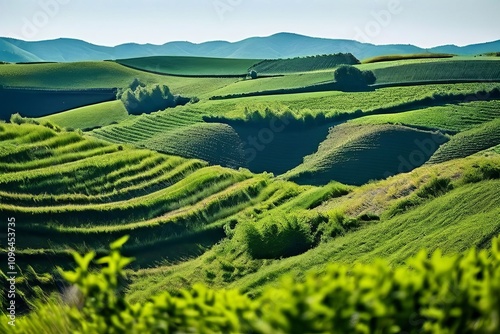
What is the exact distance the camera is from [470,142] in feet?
207

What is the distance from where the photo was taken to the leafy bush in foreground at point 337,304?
4059 millimetres

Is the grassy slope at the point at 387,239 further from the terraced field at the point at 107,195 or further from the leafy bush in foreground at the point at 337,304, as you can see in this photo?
the leafy bush in foreground at the point at 337,304

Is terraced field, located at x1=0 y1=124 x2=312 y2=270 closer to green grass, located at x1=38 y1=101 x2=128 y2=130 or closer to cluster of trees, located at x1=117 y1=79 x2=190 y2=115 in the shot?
green grass, located at x1=38 y1=101 x2=128 y2=130

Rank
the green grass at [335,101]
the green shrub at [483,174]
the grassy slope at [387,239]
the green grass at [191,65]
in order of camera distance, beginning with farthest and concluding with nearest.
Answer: the green grass at [191,65]
the green grass at [335,101]
the green shrub at [483,174]
the grassy slope at [387,239]

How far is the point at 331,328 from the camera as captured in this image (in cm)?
410

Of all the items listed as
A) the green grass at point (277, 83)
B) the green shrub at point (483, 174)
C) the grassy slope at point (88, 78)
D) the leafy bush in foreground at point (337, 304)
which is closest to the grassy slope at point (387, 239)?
the green shrub at point (483, 174)

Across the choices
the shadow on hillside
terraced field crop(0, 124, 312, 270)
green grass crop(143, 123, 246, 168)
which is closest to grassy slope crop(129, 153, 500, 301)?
terraced field crop(0, 124, 312, 270)

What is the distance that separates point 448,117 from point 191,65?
6933 cm

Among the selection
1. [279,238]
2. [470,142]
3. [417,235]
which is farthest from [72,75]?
[417,235]

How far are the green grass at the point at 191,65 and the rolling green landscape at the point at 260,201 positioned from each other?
12.4 m

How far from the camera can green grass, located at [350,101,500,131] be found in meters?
69.4

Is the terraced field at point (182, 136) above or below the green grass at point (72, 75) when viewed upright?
below

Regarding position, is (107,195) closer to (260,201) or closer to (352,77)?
(260,201)

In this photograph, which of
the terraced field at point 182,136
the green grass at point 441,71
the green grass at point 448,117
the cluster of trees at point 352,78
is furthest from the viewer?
the cluster of trees at point 352,78
